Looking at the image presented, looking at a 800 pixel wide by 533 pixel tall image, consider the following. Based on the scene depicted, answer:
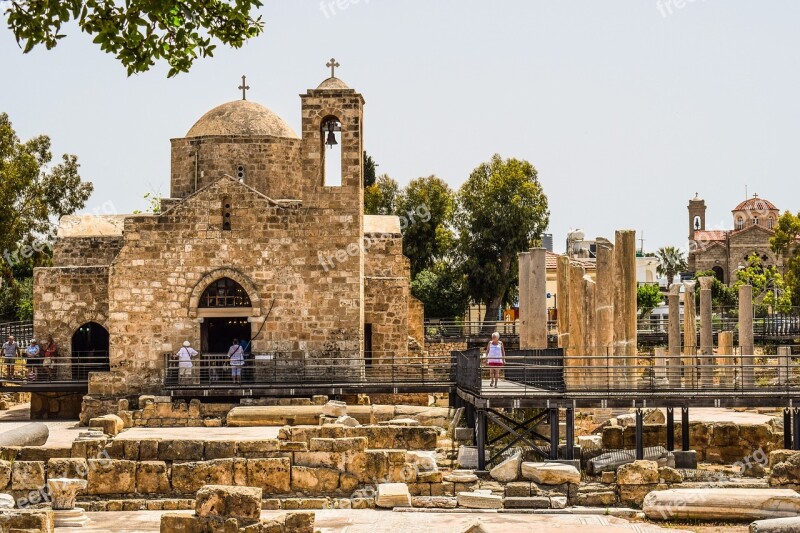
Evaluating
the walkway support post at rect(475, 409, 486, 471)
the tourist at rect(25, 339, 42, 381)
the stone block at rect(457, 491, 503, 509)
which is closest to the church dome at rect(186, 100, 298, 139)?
the tourist at rect(25, 339, 42, 381)

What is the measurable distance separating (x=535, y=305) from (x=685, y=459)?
4662 millimetres

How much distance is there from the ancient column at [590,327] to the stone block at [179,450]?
7.91 meters

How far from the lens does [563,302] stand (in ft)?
88.9

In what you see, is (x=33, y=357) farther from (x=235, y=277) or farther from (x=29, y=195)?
(x=29, y=195)

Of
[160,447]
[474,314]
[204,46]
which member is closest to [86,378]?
[160,447]

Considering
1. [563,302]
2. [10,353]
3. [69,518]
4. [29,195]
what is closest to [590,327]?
[563,302]

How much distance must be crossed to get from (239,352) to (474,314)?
32.0 meters

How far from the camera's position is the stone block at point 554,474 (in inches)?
733

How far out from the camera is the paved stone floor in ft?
52.1

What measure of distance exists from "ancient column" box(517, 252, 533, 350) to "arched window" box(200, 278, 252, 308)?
7337 mm

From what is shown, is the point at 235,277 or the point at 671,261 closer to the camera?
the point at 235,277

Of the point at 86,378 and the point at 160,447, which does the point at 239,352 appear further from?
the point at 160,447

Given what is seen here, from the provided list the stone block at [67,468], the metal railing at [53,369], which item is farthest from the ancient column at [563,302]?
the stone block at [67,468]

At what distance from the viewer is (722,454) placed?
81.0 ft
